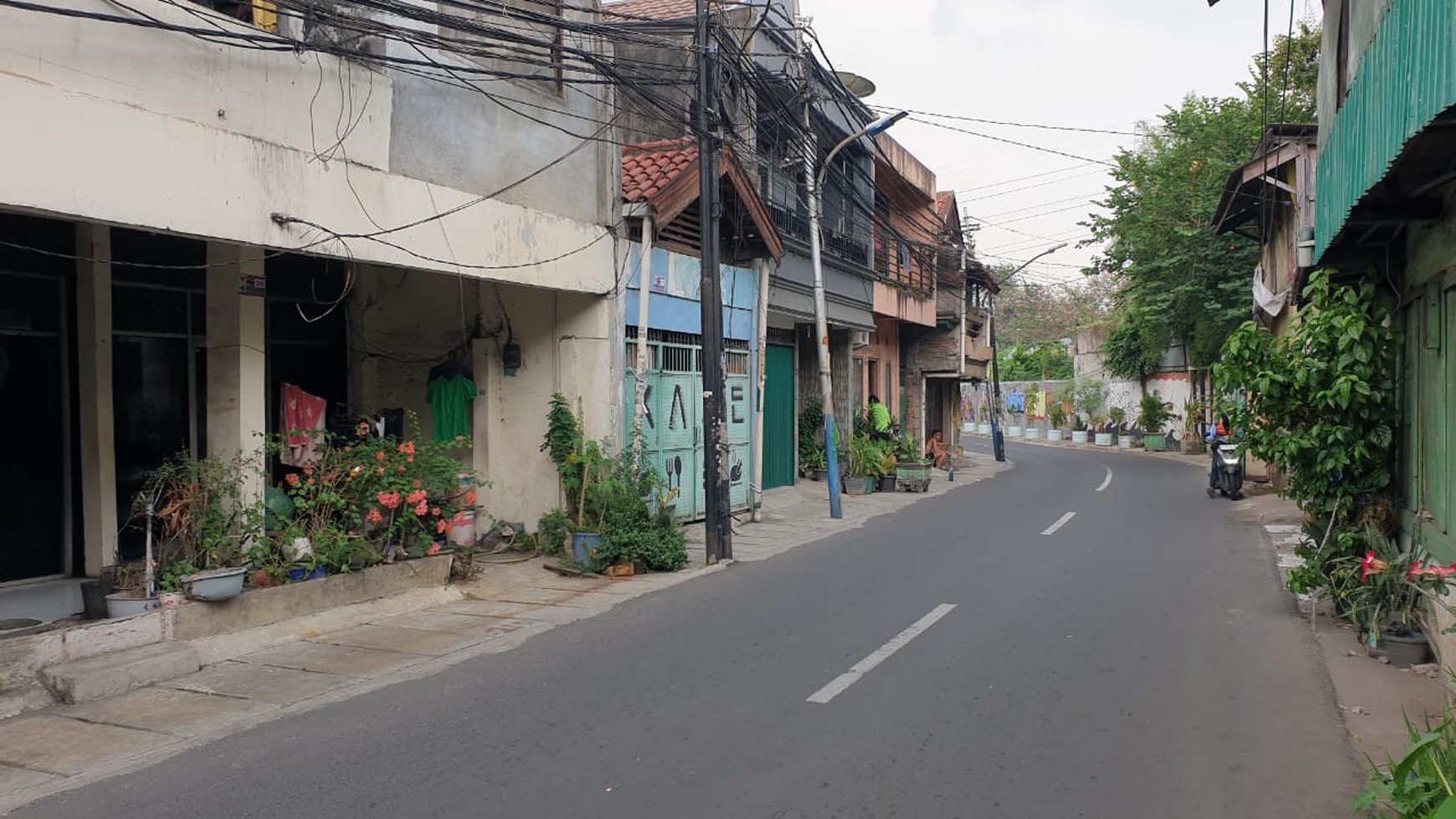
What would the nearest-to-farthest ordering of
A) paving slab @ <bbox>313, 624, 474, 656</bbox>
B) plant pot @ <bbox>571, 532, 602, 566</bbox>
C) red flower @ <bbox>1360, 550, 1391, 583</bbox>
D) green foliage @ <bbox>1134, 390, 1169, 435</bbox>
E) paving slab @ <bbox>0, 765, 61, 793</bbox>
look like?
paving slab @ <bbox>0, 765, 61, 793</bbox>, red flower @ <bbox>1360, 550, 1391, 583</bbox>, paving slab @ <bbox>313, 624, 474, 656</bbox>, plant pot @ <bbox>571, 532, 602, 566</bbox>, green foliage @ <bbox>1134, 390, 1169, 435</bbox>

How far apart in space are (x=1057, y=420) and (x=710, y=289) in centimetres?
3989

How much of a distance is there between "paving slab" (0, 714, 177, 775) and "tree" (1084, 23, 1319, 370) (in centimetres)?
2565

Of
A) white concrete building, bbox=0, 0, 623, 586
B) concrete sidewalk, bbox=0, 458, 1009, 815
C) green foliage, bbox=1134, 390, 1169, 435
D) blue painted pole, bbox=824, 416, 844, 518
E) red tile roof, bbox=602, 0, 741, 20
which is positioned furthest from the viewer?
green foliage, bbox=1134, 390, 1169, 435

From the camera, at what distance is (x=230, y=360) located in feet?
30.4

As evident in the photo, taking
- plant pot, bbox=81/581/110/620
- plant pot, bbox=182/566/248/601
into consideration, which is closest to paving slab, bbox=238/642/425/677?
plant pot, bbox=182/566/248/601

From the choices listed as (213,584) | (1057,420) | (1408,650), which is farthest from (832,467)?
(1057,420)

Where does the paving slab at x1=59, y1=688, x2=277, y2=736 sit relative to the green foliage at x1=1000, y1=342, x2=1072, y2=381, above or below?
below

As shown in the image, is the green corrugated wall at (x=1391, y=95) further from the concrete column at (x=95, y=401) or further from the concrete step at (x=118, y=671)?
the concrete column at (x=95, y=401)

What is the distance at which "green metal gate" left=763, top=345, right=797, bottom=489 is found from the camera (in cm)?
2111

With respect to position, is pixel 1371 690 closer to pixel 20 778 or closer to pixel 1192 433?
pixel 20 778

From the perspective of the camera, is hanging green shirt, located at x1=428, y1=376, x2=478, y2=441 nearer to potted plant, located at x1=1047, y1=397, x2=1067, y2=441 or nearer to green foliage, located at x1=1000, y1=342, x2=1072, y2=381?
potted plant, located at x1=1047, y1=397, x2=1067, y2=441

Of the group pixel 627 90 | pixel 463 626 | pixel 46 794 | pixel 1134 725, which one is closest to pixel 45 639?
pixel 46 794

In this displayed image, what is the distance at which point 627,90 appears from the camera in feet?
47.6

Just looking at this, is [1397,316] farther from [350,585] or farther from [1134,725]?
[350,585]
